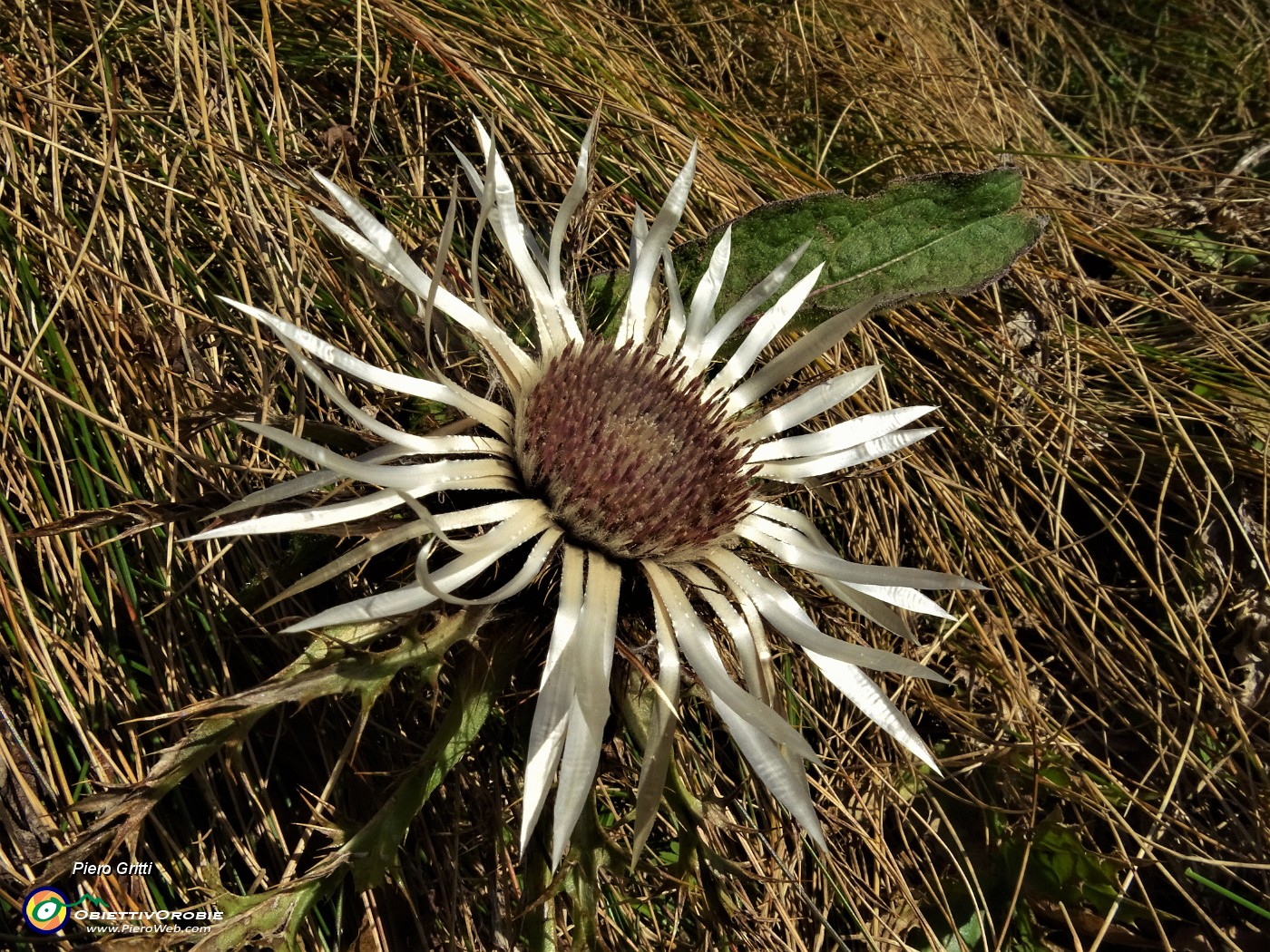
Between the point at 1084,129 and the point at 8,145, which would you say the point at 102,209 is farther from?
the point at 1084,129

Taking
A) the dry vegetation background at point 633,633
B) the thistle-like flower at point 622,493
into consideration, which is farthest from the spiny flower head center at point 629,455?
the dry vegetation background at point 633,633

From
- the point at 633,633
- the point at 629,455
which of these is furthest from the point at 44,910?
the point at 629,455

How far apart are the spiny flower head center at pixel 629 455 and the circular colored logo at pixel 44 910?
0.72 meters

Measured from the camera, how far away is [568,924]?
4.50 ft

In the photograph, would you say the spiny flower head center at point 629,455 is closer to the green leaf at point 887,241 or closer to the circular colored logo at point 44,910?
the green leaf at point 887,241

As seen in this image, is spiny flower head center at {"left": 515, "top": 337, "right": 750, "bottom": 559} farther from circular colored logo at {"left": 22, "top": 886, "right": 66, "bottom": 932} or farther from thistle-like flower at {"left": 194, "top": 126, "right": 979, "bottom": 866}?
circular colored logo at {"left": 22, "top": 886, "right": 66, "bottom": 932}

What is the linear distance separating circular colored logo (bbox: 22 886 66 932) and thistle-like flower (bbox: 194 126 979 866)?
19.9 inches

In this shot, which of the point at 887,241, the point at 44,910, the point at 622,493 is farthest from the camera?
the point at 887,241

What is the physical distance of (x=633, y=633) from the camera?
126 cm

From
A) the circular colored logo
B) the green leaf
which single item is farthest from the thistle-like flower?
the circular colored logo

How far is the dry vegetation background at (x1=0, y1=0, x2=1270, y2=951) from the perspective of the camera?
123cm

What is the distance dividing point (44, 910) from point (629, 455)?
2.84 ft

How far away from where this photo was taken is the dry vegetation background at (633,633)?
48.6 inches

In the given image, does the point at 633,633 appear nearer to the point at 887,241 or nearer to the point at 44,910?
the point at 44,910
